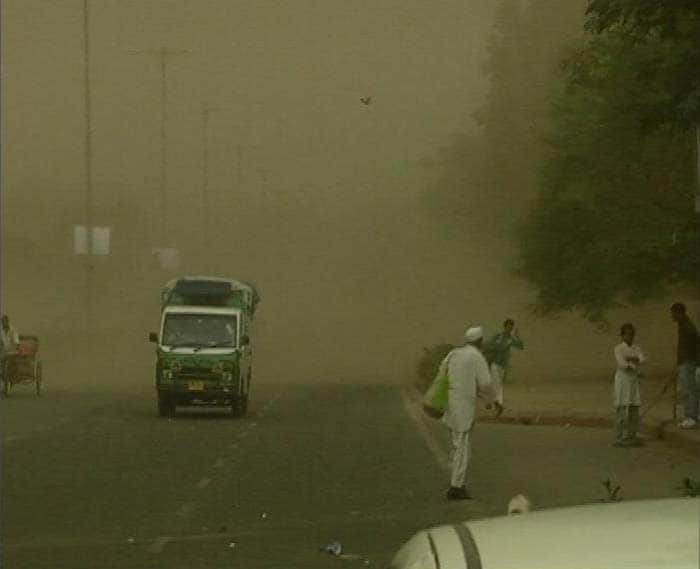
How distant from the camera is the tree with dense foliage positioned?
1417 inches

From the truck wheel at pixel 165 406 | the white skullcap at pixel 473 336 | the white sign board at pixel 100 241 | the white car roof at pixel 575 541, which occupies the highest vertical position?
the white car roof at pixel 575 541

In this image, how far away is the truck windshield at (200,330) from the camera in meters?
35.8

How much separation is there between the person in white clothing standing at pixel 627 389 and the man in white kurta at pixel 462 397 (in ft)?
25.4

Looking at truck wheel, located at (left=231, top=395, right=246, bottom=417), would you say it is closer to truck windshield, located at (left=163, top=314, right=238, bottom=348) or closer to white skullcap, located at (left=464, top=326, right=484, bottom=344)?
truck windshield, located at (left=163, top=314, right=238, bottom=348)

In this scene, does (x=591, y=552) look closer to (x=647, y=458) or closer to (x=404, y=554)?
(x=404, y=554)

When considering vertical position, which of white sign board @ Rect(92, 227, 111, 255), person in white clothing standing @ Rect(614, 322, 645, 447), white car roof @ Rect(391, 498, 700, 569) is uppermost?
white car roof @ Rect(391, 498, 700, 569)

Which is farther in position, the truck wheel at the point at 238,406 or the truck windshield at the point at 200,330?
the truck windshield at the point at 200,330

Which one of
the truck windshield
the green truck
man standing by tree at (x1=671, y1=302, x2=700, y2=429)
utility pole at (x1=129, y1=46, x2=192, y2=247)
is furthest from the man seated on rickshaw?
man standing by tree at (x1=671, y1=302, x2=700, y2=429)

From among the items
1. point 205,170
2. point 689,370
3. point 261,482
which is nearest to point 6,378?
point 205,170

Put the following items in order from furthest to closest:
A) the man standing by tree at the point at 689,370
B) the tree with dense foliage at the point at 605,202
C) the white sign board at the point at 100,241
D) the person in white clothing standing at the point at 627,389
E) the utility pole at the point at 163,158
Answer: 1. the white sign board at the point at 100,241
2. the utility pole at the point at 163,158
3. the tree with dense foliage at the point at 605,202
4. the man standing by tree at the point at 689,370
5. the person in white clothing standing at the point at 627,389

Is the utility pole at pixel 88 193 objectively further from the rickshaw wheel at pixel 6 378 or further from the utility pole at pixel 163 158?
the rickshaw wheel at pixel 6 378

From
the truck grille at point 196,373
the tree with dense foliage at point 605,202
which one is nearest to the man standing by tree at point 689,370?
the tree with dense foliage at point 605,202

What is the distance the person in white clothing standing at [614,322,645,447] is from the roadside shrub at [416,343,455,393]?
1593cm

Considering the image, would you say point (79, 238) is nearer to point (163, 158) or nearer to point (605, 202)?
point (163, 158)
